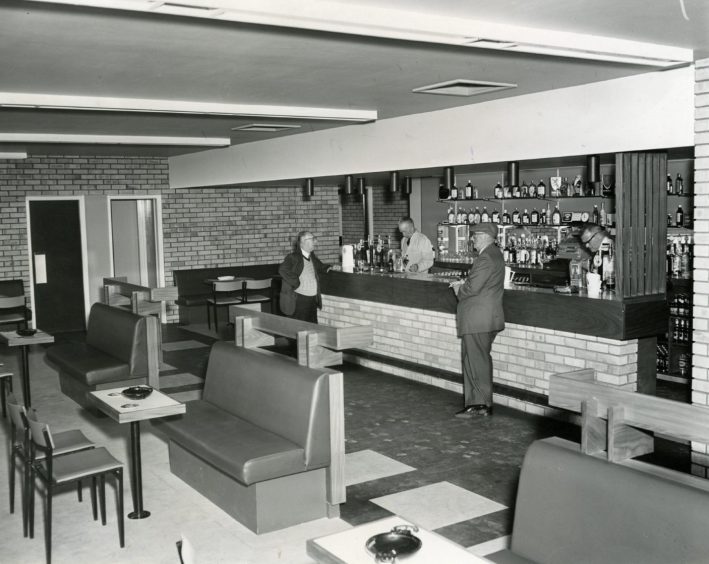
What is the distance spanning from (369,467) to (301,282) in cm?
416

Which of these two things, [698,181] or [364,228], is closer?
[698,181]

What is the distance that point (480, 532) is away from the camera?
470 centimetres

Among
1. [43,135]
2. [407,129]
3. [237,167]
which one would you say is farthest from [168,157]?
[407,129]

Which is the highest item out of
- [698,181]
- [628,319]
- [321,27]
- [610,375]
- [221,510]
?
[321,27]

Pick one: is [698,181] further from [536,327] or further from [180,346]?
[180,346]

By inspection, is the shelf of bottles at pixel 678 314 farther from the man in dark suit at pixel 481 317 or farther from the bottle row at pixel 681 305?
the man in dark suit at pixel 481 317

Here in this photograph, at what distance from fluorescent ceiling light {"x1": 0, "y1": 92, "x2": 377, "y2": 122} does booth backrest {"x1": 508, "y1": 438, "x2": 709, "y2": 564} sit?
510 centimetres

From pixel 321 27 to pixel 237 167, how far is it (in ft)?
27.2

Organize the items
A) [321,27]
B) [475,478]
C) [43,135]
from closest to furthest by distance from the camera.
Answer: [321,27] → [475,478] → [43,135]

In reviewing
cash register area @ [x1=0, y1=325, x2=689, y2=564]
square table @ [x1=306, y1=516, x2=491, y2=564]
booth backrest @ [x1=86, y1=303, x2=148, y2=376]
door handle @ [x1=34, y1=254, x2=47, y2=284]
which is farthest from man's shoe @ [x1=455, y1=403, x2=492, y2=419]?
door handle @ [x1=34, y1=254, x2=47, y2=284]

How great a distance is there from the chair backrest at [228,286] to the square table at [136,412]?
6879 mm

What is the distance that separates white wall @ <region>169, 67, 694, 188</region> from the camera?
6035 millimetres

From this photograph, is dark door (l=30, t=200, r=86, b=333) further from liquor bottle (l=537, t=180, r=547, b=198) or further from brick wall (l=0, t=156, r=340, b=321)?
liquor bottle (l=537, t=180, r=547, b=198)

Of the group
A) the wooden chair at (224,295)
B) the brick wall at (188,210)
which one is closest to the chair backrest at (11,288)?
the brick wall at (188,210)
